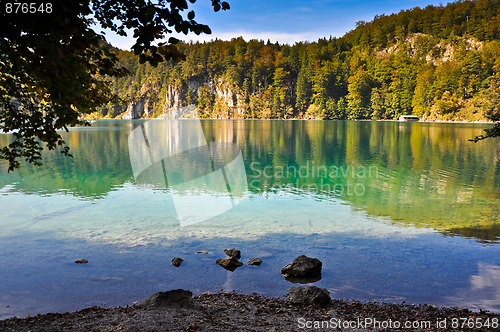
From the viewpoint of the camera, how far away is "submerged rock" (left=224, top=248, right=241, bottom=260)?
10.2m

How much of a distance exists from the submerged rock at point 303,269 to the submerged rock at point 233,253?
1.55 metres

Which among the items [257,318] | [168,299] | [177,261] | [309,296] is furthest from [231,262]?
[257,318]

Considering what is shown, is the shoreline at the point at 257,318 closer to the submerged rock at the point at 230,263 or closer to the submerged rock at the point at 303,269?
the submerged rock at the point at 303,269

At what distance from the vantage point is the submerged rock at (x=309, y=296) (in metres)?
7.32

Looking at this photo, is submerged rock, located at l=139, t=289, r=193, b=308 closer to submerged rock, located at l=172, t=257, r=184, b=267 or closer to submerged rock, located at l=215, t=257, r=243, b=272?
submerged rock, located at l=215, t=257, r=243, b=272

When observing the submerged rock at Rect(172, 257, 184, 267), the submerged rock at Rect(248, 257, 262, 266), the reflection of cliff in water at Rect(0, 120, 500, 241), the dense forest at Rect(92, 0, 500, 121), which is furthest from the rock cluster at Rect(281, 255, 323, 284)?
the dense forest at Rect(92, 0, 500, 121)

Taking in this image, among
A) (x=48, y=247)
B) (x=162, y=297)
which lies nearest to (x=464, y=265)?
(x=162, y=297)

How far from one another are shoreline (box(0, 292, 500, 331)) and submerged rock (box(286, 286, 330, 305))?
120mm

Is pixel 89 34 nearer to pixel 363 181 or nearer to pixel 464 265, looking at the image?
pixel 464 265

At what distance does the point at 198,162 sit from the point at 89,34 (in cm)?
2750

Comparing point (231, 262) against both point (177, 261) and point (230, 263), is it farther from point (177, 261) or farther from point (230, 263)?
point (177, 261)

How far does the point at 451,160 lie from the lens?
32125 millimetres

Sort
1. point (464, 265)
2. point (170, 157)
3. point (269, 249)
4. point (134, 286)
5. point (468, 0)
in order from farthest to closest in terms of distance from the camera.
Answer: point (468, 0) → point (170, 157) → point (269, 249) → point (464, 265) → point (134, 286)

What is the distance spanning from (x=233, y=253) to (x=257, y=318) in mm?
3852
